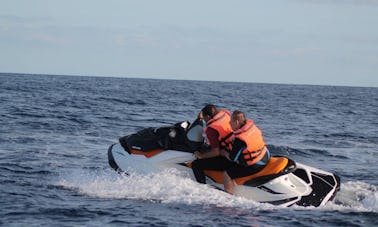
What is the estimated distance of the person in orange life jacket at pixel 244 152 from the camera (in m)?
9.91

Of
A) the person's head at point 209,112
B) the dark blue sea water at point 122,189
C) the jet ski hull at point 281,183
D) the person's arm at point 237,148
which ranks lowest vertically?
the dark blue sea water at point 122,189

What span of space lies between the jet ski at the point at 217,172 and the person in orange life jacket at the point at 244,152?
0.10 m

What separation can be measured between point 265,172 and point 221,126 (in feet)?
3.30

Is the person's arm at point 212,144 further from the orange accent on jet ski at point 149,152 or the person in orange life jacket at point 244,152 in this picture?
the orange accent on jet ski at point 149,152

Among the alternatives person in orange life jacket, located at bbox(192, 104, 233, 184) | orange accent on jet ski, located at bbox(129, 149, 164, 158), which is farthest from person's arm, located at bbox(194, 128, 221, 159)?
orange accent on jet ski, located at bbox(129, 149, 164, 158)

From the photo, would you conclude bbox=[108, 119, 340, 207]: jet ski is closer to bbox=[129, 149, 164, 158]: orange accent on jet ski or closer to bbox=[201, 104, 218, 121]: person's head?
bbox=[129, 149, 164, 158]: orange accent on jet ski

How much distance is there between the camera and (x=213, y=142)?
10.2 meters

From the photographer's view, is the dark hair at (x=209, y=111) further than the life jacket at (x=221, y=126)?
Yes

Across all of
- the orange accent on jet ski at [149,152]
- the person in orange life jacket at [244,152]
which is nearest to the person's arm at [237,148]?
the person in orange life jacket at [244,152]

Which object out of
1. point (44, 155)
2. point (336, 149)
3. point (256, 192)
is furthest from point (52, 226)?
point (336, 149)

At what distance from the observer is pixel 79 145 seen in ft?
54.1

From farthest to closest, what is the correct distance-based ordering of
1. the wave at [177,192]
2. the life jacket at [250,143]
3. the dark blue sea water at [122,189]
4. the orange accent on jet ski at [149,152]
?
1. the orange accent on jet ski at [149,152]
2. the wave at [177,192]
3. the life jacket at [250,143]
4. the dark blue sea water at [122,189]

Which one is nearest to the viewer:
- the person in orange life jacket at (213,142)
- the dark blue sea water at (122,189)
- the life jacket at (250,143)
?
the dark blue sea water at (122,189)

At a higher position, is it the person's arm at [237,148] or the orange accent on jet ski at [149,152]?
the person's arm at [237,148]
